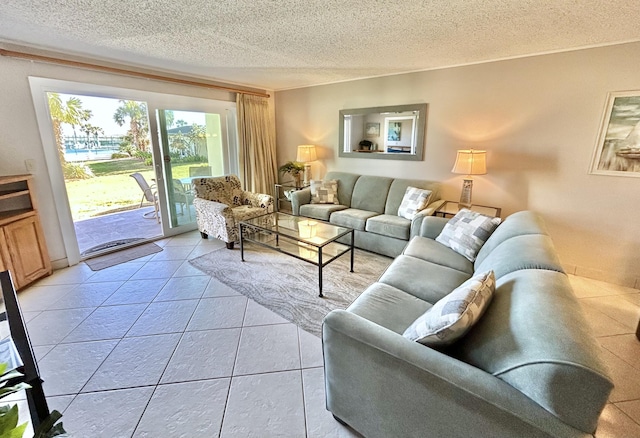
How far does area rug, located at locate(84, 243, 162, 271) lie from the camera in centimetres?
330

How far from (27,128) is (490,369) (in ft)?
13.6

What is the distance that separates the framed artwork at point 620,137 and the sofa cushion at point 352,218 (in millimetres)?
2293

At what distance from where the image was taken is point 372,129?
13.7ft

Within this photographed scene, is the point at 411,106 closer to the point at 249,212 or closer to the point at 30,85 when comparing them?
the point at 249,212

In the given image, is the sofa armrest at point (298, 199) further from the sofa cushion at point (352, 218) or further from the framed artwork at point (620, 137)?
the framed artwork at point (620, 137)

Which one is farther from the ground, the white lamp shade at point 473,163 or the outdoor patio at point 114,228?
the white lamp shade at point 473,163

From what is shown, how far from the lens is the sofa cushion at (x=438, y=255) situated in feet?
7.29

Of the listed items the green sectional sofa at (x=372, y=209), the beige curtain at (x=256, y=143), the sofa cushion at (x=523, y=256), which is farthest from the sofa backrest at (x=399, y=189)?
the beige curtain at (x=256, y=143)

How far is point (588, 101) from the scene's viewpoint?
2719 millimetres

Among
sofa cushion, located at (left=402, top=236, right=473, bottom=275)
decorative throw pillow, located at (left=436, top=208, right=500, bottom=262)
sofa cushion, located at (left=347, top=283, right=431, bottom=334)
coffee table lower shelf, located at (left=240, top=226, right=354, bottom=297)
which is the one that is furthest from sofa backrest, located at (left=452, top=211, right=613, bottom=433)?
coffee table lower shelf, located at (left=240, top=226, right=354, bottom=297)

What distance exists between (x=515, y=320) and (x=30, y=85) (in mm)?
4225

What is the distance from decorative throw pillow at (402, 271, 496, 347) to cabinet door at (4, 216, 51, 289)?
11.3 feet

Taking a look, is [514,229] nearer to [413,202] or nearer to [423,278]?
[423,278]

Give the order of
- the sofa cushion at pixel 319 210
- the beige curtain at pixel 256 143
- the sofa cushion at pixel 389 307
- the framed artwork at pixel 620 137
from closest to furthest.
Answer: the sofa cushion at pixel 389 307 < the framed artwork at pixel 620 137 < the sofa cushion at pixel 319 210 < the beige curtain at pixel 256 143
